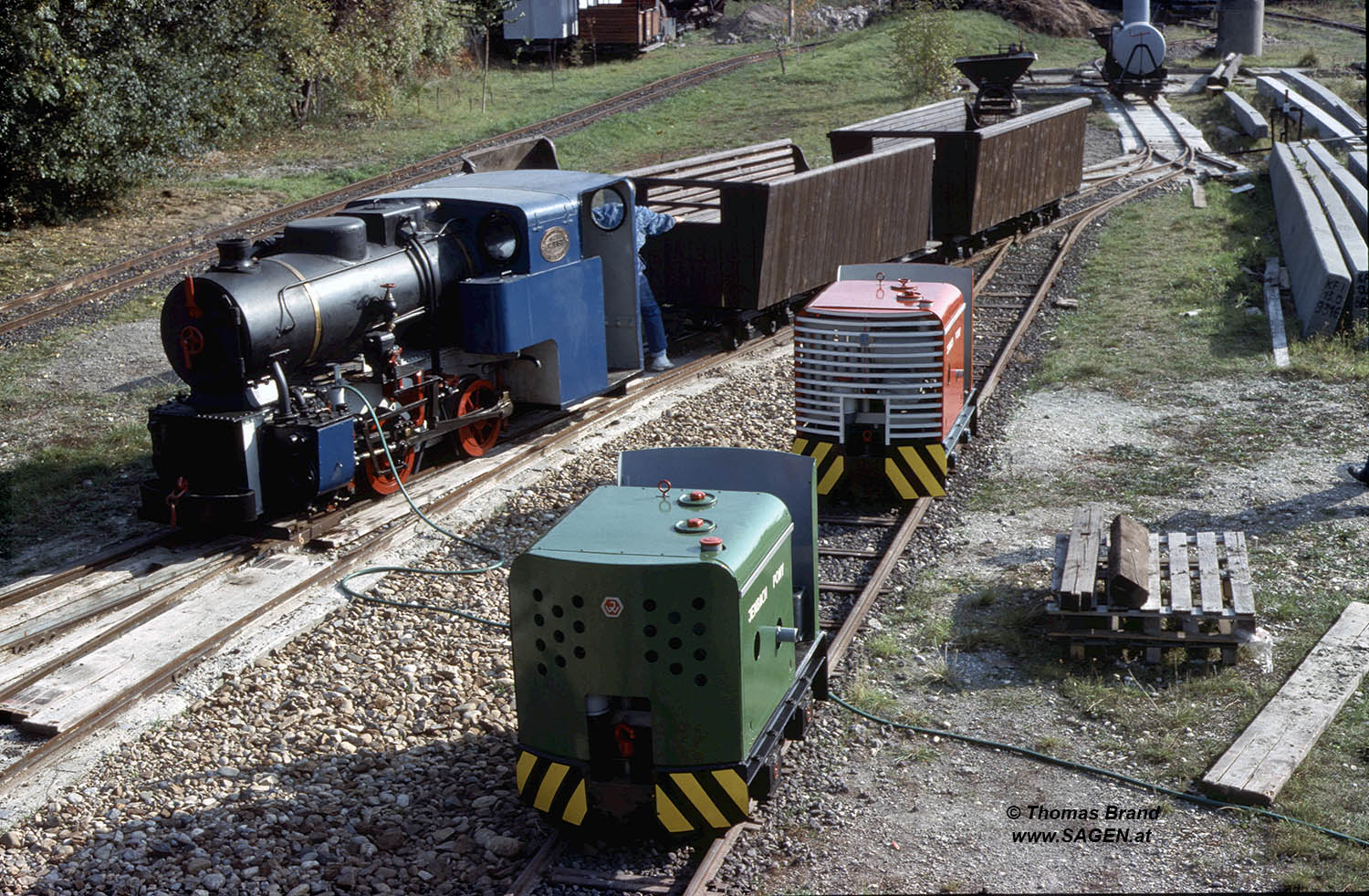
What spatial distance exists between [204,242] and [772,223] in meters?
10.5

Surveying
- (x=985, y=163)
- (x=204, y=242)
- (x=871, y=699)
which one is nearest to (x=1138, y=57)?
(x=985, y=163)

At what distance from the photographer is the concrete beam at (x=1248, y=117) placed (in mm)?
31859

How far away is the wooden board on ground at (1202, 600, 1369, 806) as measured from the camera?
6.72 m

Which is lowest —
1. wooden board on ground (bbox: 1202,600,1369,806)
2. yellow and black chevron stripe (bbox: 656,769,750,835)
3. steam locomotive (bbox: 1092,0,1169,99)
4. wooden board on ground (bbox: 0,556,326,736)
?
wooden board on ground (bbox: 1202,600,1369,806)

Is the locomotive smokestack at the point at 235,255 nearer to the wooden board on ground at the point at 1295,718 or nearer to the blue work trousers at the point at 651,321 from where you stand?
the blue work trousers at the point at 651,321

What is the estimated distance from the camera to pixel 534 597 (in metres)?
6.09

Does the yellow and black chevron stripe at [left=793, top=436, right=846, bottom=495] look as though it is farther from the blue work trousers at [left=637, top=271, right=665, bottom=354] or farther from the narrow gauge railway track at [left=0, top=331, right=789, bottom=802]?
the blue work trousers at [left=637, top=271, right=665, bottom=354]

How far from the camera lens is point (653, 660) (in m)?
6.00

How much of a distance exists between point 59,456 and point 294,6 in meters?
17.6

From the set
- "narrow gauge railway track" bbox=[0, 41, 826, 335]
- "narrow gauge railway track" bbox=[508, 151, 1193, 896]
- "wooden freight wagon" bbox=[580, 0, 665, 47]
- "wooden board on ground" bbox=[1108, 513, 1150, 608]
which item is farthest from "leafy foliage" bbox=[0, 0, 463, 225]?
"wooden freight wagon" bbox=[580, 0, 665, 47]

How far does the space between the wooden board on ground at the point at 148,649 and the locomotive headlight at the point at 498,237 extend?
3445 mm

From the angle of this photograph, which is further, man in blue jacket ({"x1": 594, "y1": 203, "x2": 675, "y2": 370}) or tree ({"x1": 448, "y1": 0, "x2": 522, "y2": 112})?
tree ({"x1": 448, "y1": 0, "x2": 522, "y2": 112})

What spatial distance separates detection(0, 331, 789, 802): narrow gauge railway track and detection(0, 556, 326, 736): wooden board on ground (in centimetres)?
1

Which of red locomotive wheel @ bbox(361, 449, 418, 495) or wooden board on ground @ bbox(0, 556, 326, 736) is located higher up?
red locomotive wheel @ bbox(361, 449, 418, 495)
